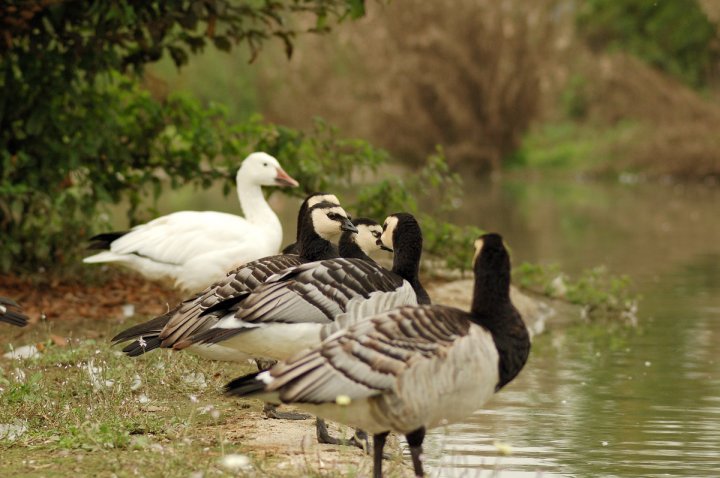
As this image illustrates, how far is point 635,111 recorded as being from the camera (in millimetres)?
38656

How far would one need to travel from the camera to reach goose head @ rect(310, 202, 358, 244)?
28.4ft

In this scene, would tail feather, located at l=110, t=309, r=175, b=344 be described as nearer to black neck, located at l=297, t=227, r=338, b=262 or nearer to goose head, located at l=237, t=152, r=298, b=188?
black neck, located at l=297, t=227, r=338, b=262

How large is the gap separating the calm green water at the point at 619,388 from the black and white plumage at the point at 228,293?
4.72ft

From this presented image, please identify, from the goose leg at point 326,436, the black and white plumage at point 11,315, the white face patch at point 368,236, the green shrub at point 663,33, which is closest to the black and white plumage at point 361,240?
the white face patch at point 368,236

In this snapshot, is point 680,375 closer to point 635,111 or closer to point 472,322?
point 472,322

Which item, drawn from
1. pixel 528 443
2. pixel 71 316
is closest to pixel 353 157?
pixel 71 316

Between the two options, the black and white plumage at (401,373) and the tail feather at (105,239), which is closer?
the black and white plumage at (401,373)

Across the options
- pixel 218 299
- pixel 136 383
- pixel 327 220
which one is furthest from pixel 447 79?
pixel 218 299

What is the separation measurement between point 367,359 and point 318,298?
1.40 meters

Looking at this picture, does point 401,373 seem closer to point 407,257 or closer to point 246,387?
point 246,387

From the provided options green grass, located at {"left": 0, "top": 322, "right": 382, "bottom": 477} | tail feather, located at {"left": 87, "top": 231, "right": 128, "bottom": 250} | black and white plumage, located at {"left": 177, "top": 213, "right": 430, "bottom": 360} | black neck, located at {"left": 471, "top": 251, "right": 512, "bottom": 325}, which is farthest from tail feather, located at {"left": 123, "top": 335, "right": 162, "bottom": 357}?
tail feather, located at {"left": 87, "top": 231, "right": 128, "bottom": 250}

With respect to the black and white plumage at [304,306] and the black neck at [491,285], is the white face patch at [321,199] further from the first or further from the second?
the black neck at [491,285]

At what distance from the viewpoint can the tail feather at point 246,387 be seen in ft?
18.6

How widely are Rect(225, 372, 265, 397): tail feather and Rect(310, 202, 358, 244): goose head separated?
9.52ft
